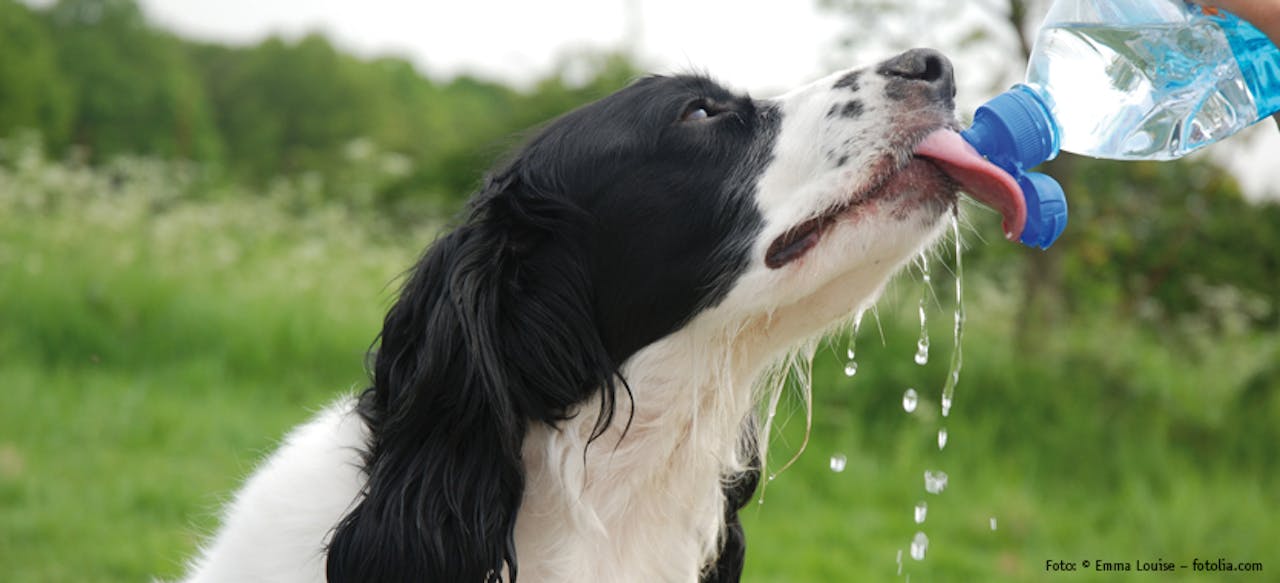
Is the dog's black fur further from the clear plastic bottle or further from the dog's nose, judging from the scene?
the clear plastic bottle

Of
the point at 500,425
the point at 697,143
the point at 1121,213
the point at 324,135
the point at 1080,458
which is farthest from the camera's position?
the point at 324,135

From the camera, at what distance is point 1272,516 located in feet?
15.3

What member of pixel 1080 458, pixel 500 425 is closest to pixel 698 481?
pixel 500 425

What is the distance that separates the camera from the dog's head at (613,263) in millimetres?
2008

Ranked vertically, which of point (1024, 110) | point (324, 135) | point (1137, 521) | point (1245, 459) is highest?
point (324, 135)

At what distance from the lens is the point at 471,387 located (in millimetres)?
2014

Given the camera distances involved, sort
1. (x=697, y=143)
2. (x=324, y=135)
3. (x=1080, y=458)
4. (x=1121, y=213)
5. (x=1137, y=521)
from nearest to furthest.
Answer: (x=697, y=143)
(x=1137, y=521)
(x=1080, y=458)
(x=1121, y=213)
(x=324, y=135)

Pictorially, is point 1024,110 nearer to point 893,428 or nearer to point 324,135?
point 893,428

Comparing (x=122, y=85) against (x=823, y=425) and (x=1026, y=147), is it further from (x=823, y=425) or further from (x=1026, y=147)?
(x=1026, y=147)

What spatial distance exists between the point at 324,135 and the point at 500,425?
3705 cm

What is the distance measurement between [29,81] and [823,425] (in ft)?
87.1

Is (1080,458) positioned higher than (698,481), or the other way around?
(698,481)

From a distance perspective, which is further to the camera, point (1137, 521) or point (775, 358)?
point (1137, 521)

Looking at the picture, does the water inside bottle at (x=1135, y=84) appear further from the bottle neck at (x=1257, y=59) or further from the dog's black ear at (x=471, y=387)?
the dog's black ear at (x=471, y=387)
